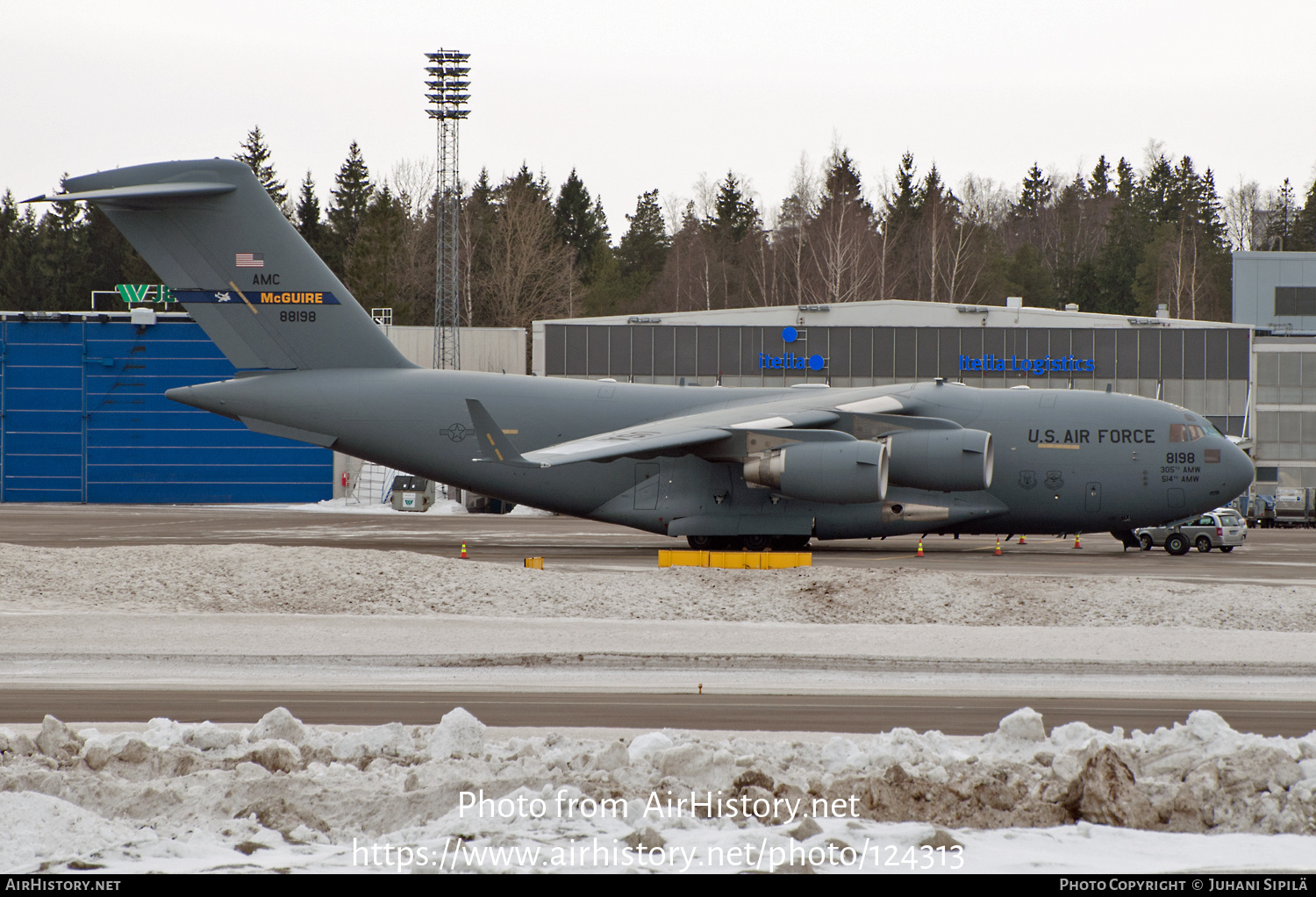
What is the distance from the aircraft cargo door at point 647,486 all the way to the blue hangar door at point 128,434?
31.1 meters

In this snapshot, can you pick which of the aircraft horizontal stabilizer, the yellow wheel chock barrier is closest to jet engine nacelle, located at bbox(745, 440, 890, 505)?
the yellow wheel chock barrier

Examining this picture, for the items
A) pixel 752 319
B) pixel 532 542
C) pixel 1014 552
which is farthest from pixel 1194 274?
pixel 532 542

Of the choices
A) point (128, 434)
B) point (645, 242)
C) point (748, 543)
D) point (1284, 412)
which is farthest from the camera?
point (645, 242)

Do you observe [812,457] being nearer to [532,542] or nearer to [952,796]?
[532,542]

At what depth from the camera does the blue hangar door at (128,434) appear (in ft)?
179

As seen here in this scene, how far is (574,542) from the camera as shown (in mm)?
30969

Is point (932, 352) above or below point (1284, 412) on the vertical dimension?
above

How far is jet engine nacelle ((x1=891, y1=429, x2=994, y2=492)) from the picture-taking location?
82.5ft

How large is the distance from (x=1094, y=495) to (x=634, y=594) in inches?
504

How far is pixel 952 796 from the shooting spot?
756cm

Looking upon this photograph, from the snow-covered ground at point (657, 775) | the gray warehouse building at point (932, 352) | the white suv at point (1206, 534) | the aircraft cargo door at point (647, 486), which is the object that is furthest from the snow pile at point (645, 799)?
the gray warehouse building at point (932, 352)

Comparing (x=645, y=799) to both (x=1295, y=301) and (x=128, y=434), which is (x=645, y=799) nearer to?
(x=128, y=434)

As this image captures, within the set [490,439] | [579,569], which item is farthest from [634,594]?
[490,439]

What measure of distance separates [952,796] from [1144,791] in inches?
46.4
